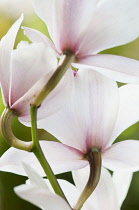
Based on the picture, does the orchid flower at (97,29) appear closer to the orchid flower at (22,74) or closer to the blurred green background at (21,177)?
the orchid flower at (22,74)

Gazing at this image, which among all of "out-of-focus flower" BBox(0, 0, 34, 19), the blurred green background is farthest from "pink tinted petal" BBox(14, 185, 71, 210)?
"out-of-focus flower" BBox(0, 0, 34, 19)

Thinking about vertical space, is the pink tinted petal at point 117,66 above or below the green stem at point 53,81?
above

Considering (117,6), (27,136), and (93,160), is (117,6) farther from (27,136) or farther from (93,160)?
(27,136)

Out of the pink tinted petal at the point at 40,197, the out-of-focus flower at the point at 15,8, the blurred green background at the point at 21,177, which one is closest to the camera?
the pink tinted petal at the point at 40,197

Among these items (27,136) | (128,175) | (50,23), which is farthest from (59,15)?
(27,136)

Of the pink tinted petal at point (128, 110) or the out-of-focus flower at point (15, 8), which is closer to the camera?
the pink tinted petal at point (128, 110)

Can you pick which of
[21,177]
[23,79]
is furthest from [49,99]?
[21,177]

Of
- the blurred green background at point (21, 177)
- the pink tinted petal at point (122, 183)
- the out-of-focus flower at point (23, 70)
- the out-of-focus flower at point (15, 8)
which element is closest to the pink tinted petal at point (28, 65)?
the out-of-focus flower at point (23, 70)

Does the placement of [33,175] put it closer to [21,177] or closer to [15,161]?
[15,161]
